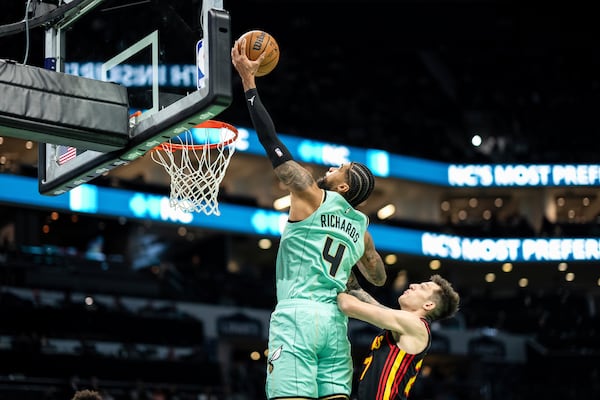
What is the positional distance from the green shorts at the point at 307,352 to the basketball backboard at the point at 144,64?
143 centimetres

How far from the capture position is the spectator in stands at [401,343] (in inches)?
239

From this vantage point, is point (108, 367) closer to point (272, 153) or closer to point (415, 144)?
point (272, 153)

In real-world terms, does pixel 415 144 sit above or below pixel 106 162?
above

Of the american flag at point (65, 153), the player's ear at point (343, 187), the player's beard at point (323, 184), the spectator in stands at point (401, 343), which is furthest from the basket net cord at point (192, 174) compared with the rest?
the spectator in stands at point (401, 343)

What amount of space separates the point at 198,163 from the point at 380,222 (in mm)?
22081

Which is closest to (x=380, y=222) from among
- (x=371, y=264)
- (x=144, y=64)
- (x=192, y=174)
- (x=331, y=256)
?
(x=192, y=174)

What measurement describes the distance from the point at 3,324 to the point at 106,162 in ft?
38.6

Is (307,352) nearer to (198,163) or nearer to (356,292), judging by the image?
(356,292)

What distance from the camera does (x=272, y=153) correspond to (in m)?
5.75

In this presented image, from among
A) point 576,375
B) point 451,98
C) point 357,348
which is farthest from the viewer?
point 451,98

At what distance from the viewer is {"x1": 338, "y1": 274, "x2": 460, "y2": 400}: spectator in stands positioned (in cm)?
606

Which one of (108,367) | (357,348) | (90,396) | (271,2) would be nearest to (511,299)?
(357,348)

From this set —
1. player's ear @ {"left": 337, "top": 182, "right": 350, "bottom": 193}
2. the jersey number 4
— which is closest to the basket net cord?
player's ear @ {"left": 337, "top": 182, "right": 350, "bottom": 193}

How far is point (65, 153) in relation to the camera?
25.1ft
